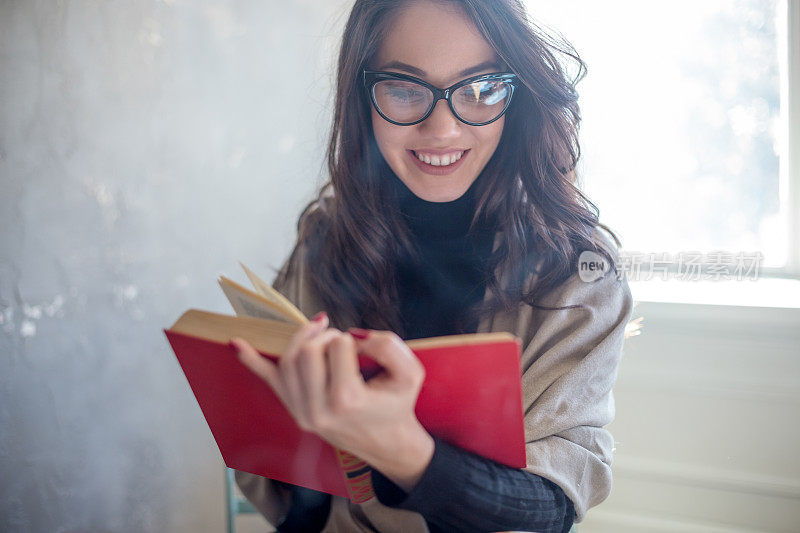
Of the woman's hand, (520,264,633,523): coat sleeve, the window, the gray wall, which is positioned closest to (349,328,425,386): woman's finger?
the woman's hand

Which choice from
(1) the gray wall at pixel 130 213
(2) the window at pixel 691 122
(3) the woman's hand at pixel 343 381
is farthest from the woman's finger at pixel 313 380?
(2) the window at pixel 691 122

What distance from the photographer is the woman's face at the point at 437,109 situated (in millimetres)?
816

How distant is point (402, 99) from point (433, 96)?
0.05 m

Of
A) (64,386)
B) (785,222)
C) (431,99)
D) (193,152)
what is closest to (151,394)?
(64,386)

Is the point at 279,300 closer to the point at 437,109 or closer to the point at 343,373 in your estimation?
the point at 343,373

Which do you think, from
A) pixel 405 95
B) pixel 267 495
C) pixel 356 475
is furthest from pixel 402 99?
pixel 267 495

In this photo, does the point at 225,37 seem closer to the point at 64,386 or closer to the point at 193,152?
the point at 193,152

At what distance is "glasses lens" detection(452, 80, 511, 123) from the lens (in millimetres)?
818

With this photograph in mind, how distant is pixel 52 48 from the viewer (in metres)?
1.15

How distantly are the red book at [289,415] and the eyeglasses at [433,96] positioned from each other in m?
0.38

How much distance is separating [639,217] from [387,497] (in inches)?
46.4

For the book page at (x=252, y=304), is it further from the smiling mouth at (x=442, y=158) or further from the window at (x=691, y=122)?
the window at (x=691, y=122)

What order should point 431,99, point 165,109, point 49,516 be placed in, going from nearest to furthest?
point 431,99, point 49,516, point 165,109

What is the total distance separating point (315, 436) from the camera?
25.4 inches
